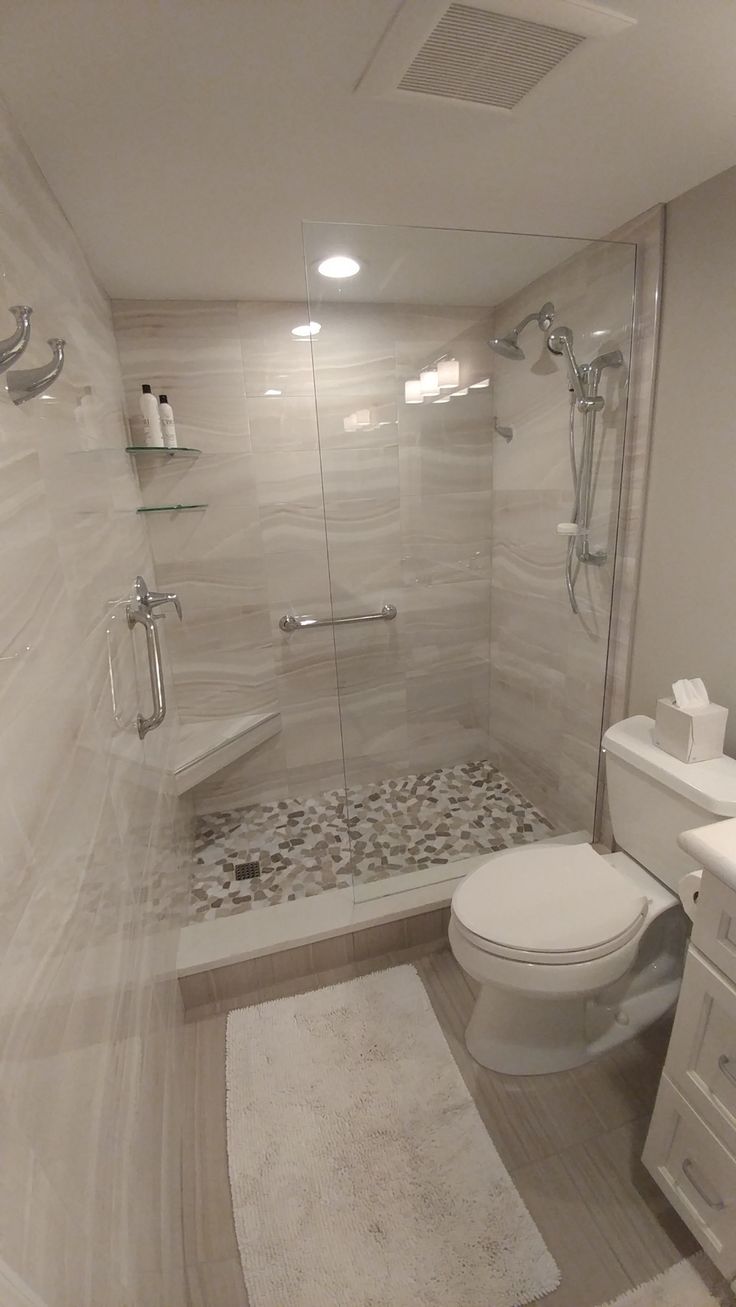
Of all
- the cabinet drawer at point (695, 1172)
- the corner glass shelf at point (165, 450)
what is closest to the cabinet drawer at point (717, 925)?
the cabinet drawer at point (695, 1172)

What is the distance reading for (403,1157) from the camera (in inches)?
51.2

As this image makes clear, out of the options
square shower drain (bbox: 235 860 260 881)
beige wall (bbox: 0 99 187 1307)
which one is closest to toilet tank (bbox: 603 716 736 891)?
beige wall (bbox: 0 99 187 1307)

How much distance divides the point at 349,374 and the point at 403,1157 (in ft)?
7.66

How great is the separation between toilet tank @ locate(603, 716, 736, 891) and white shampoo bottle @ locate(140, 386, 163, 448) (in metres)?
1.81

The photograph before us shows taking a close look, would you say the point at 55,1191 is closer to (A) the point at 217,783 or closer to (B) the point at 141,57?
(B) the point at 141,57

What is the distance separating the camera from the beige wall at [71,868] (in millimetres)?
622

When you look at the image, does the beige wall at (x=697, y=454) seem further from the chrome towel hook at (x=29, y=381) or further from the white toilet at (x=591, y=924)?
the chrome towel hook at (x=29, y=381)

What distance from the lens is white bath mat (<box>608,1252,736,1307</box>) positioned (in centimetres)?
105

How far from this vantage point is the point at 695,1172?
41.6 inches

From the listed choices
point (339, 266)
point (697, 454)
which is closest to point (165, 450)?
point (339, 266)

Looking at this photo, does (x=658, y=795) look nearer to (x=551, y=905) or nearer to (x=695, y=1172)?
(x=551, y=905)

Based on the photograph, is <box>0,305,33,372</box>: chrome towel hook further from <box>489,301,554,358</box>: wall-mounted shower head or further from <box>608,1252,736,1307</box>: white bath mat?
<box>608,1252,736,1307</box>: white bath mat

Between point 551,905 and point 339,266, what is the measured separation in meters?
1.93

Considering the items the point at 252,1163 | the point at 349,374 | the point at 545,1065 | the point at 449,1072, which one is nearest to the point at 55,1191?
the point at 252,1163
